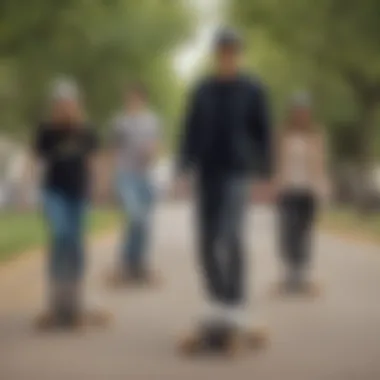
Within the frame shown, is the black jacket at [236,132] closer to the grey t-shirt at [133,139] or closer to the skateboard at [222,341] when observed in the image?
the grey t-shirt at [133,139]

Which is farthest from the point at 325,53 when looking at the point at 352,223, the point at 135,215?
the point at 135,215

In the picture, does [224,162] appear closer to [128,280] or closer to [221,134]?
[221,134]

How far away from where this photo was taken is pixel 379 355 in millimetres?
1678

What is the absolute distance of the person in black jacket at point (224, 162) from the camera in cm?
168

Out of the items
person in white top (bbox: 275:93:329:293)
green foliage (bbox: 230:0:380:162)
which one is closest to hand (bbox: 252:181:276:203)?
person in white top (bbox: 275:93:329:293)

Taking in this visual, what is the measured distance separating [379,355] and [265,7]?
0.55m

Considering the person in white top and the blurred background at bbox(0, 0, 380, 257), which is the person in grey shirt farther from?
the person in white top

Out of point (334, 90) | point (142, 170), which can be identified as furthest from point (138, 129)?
point (334, 90)

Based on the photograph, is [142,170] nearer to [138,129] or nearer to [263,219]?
[138,129]

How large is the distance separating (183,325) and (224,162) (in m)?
0.25

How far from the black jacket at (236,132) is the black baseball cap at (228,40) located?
5 cm

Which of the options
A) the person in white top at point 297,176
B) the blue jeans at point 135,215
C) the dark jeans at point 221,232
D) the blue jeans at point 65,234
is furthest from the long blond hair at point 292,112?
the blue jeans at point 65,234

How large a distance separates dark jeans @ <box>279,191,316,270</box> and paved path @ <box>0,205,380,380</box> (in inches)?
1.2

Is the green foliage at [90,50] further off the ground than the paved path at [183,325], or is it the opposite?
the green foliage at [90,50]
